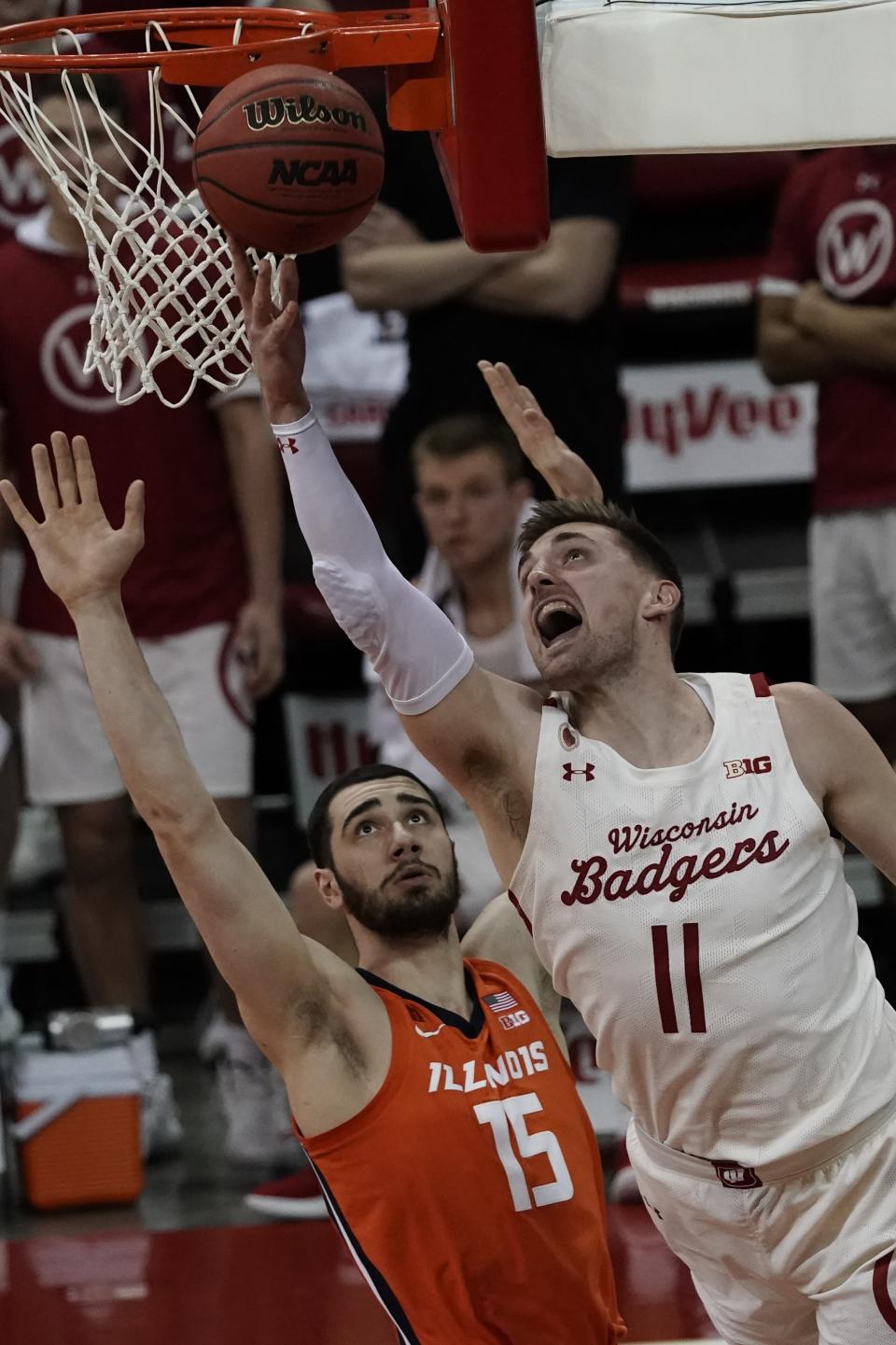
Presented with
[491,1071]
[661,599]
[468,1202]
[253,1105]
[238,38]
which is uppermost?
[238,38]

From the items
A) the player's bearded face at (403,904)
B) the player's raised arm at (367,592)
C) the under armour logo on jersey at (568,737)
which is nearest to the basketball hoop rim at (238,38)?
the player's raised arm at (367,592)

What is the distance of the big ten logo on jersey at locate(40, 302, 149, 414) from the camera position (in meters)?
5.98

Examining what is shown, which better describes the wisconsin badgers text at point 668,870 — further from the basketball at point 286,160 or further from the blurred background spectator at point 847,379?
the blurred background spectator at point 847,379

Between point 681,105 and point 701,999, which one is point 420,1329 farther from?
point 681,105

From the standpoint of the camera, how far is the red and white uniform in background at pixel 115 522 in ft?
19.7

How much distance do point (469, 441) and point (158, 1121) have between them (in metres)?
2.19

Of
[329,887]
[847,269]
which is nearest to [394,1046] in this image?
[329,887]

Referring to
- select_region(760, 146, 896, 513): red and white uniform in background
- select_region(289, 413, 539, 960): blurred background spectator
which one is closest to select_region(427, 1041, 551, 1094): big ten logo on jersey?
select_region(289, 413, 539, 960): blurred background spectator

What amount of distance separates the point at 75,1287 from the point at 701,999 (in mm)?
2351

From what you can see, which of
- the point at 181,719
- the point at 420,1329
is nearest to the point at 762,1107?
the point at 420,1329

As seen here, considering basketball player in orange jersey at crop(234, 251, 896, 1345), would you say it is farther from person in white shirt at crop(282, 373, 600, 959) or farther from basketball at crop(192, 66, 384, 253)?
person in white shirt at crop(282, 373, 600, 959)

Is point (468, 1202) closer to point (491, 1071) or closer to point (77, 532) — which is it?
point (491, 1071)

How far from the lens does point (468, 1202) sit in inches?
150

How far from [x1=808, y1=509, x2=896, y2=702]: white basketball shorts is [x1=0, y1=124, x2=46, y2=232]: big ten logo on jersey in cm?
275
